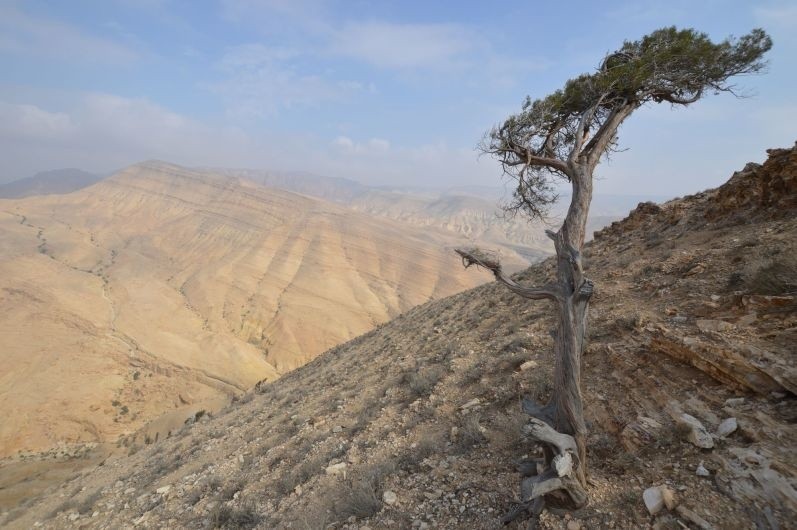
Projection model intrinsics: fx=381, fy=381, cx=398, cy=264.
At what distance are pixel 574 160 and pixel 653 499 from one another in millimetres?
3991

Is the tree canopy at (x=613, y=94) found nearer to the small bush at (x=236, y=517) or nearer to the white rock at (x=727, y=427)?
the white rock at (x=727, y=427)

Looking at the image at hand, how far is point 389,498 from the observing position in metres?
4.80

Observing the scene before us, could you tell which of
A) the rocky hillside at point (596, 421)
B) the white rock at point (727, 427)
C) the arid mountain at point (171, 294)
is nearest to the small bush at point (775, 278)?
the rocky hillside at point (596, 421)

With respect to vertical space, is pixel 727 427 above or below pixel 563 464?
above

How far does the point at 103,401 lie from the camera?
25734 millimetres

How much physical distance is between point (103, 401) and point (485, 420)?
29962 millimetres

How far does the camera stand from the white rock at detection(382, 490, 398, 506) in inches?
187

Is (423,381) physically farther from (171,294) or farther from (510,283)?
(171,294)

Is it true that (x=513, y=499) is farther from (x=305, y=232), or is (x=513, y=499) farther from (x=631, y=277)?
(x=305, y=232)

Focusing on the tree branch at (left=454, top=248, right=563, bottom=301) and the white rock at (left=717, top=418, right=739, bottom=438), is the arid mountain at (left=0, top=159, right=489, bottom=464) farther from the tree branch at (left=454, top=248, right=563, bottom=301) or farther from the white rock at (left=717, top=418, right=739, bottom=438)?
the white rock at (left=717, top=418, right=739, bottom=438)

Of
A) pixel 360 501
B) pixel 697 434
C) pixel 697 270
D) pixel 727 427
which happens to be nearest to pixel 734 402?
pixel 727 427

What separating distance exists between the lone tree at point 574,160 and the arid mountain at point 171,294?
4.56m

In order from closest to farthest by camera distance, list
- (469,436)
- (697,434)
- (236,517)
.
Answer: (697,434), (469,436), (236,517)

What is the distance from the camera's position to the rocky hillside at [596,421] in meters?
3.48
